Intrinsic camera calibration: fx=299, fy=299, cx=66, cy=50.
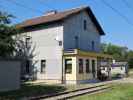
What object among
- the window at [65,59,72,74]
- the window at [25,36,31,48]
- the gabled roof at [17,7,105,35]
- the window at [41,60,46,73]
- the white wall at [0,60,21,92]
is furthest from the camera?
the window at [25,36,31,48]

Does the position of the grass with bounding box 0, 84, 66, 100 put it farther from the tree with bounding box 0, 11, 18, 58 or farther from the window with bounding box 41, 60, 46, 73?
the window with bounding box 41, 60, 46, 73

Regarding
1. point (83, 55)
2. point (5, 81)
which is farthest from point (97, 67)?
point (5, 81)

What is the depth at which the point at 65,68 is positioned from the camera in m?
30.9

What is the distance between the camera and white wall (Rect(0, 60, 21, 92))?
21.1 m

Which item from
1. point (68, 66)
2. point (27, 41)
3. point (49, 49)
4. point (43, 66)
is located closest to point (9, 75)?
point (68, 66)

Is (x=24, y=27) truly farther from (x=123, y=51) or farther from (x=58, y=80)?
(x=123, y=51)

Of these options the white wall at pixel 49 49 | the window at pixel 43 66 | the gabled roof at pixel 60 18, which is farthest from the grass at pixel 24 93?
the gabled roof at pixel 60 18

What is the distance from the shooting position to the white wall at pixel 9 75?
21.1 metres

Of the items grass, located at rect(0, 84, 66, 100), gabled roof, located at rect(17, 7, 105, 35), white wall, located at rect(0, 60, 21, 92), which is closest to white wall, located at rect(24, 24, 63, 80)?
gabled roof, located at rect(17, 7, 105, 35)

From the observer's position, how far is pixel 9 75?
71.1ft

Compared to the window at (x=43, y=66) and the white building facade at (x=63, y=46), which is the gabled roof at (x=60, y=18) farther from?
the window at (x=43, y=66)

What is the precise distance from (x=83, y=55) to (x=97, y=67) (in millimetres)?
6179

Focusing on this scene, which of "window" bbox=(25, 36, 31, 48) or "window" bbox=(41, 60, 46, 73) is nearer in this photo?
"window" bbox=(41, 60, 46, 73)

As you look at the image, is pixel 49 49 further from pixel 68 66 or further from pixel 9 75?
pixel 9 75
